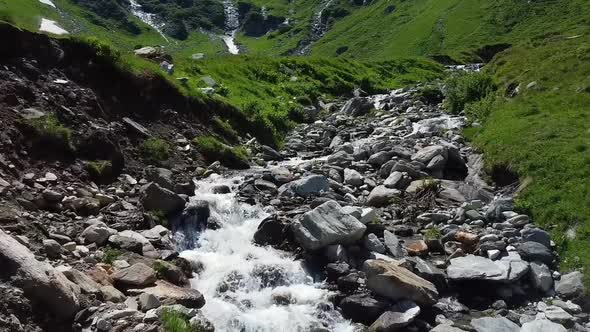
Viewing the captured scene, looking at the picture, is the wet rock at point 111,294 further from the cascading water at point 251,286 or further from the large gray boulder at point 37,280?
the cascading water at point 251,286

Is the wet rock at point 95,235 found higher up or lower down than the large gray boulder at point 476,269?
higher up

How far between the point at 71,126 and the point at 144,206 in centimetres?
532

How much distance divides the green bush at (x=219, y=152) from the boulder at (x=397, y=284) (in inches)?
497

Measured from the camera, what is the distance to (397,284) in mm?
14508

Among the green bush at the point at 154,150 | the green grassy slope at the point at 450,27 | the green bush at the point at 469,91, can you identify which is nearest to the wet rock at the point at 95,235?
the green bush at the point at 154,150

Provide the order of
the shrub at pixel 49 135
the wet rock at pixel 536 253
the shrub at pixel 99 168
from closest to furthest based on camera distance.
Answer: the wet rock at pixel 536 253 < the shrub at pixel 49 135 < the shrub at pixel 99 168

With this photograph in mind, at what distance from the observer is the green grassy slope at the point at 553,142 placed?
17469 mm

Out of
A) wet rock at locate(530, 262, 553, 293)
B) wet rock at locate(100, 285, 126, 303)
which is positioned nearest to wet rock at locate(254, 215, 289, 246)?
wet rock at locate(100, 285, 126, 303)

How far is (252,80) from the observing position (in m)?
44.3

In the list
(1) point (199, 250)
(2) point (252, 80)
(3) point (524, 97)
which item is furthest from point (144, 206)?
(2) point (252, 80)

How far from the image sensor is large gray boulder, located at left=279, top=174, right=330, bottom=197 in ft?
70.7

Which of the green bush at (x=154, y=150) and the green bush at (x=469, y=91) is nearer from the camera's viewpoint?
the green bush at (x=154, y=150)

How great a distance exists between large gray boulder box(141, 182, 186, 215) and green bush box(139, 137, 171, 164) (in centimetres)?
414

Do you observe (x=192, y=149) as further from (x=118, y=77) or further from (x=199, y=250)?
(x=199, y=250)
